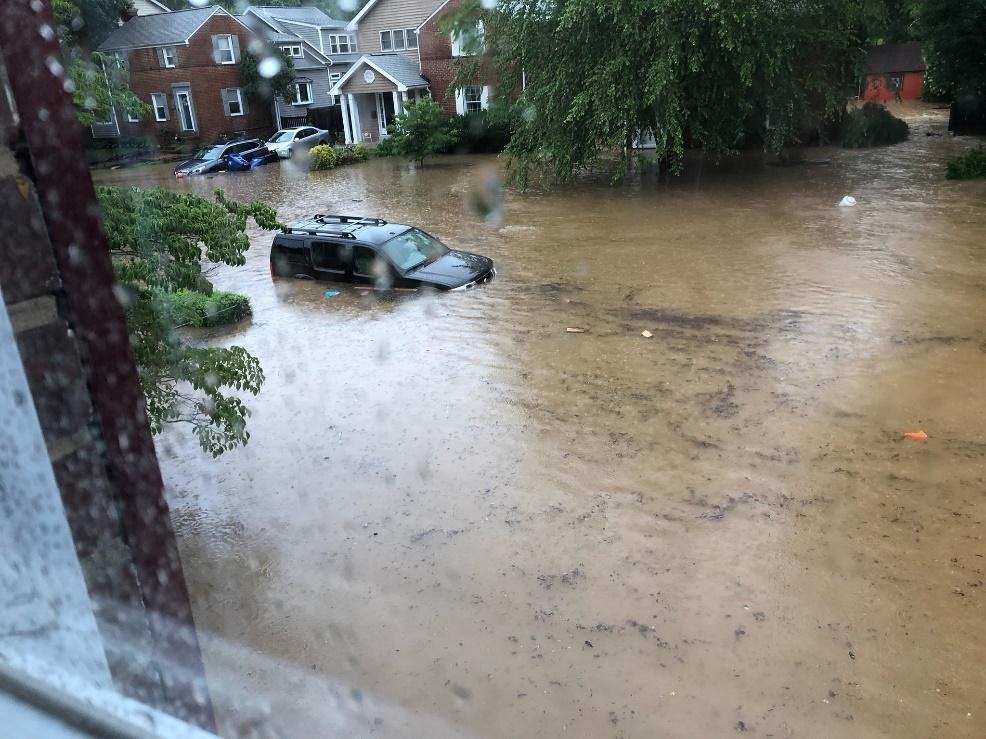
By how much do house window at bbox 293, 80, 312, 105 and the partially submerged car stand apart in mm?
4213

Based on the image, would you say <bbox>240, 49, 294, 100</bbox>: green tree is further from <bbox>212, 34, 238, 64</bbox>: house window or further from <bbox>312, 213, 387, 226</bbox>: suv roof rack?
<bbox>312, 213, 387, 226</bbox>: suv roof rack

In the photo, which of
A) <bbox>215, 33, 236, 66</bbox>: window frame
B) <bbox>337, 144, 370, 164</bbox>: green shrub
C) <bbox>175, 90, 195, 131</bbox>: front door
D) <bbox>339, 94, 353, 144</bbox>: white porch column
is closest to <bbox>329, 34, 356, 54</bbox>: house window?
<bbox>339, 94, 353, 144</bbox>: white porch column

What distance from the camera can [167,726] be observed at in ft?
2.57

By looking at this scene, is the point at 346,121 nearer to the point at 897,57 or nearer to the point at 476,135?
the point at 476,135

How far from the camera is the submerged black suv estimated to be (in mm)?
11180

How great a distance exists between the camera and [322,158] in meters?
25.0

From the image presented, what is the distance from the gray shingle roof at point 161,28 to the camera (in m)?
15.8

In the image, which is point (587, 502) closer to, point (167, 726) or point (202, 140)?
point (167, 726)

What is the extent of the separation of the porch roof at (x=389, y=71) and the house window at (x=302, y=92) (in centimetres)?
92

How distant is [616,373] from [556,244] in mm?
5927

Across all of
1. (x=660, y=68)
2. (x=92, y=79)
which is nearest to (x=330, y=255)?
(x=92, y=79)

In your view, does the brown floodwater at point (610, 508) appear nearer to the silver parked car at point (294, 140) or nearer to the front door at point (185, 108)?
the front door at point (185, 108)

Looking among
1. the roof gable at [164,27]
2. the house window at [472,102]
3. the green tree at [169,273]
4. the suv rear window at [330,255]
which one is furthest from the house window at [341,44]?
the green tree at [169,273]

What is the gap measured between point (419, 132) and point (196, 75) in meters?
7.18
